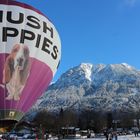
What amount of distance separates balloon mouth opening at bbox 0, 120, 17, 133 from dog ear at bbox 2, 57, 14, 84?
6.41ft

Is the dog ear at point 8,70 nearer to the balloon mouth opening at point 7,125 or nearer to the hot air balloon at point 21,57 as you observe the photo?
the hot air balloon at point 21,57

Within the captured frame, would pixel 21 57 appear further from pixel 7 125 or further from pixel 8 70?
pixel 7 125

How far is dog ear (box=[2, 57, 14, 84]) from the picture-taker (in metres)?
21.7

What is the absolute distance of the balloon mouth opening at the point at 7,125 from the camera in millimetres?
21692

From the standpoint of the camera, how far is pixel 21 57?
886 inches

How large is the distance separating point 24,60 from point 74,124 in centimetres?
11193

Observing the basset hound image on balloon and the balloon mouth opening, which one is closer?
the balloon mouth opening

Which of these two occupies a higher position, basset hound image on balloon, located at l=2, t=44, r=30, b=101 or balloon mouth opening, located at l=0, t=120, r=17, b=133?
basset hound image on balloon, located at l=2, t=44, r=30, b=101

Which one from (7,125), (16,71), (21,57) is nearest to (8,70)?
(16,71)

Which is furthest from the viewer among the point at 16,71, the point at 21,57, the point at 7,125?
the point at 21,57

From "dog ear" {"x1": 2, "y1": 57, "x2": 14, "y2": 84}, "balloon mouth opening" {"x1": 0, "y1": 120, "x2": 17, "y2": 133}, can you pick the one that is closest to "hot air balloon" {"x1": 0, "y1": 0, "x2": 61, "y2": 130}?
"dog ear" {"x1": 2, "y1": 57, "x2": 14, "y2": 84}

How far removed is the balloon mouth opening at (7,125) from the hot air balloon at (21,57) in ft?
0.60

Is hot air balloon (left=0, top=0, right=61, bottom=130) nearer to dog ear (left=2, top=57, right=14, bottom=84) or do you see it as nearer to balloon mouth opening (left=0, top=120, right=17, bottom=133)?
dog ear (left=2, top=57, right=14, bottom=84)

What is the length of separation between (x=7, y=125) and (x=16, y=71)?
2717 millimetres
